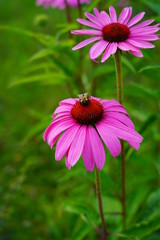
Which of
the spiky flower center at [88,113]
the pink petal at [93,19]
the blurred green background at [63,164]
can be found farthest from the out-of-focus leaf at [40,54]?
the spiky flower center at [88,113]

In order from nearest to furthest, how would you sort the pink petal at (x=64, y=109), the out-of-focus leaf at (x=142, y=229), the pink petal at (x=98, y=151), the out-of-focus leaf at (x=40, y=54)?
the pink petal at (x=98, y=151) < the pink petal at (x=64, y=109) < the out-of-focus leaf at (x=142, y=229) < the out-of-focus leaf at (x=40, y=54)

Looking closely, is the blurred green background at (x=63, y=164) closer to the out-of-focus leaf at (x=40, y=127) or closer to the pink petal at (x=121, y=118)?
the out-of-focus leaf at (x=40, y=127)

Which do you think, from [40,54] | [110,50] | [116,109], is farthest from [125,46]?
[40,54]

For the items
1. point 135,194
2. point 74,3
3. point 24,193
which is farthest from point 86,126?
point 24,193

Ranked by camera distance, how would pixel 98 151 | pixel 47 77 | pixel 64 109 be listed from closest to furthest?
pixel 98 151 → pixel 64 109 → pixel 47 77

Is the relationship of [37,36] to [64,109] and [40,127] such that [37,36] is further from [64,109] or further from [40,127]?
[64,109]

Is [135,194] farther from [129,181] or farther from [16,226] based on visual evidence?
[16,226]

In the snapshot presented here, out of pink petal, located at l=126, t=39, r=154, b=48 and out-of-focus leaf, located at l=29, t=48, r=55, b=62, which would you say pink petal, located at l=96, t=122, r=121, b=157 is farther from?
out-of-focus leaf, located at l=29, t=48, r=55, b=62
